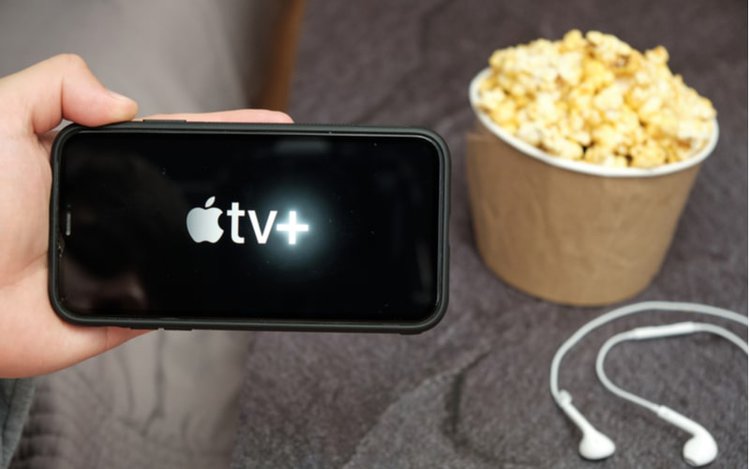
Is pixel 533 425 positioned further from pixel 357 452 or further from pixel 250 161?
pixel 250 161

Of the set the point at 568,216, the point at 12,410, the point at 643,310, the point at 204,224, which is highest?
the point at 204,224

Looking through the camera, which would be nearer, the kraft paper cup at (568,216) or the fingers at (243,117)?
the fingers at (243,117)

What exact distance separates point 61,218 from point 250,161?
12cm

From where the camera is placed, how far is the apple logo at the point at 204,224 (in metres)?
0.58

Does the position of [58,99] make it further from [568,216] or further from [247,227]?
[568,216]

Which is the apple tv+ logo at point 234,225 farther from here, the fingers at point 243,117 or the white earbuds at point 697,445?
the white earbuds at point 697,445

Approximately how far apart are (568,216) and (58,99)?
467 millimetres

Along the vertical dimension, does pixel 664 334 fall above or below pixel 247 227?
below

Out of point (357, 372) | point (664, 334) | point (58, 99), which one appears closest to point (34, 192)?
point (58, 99)

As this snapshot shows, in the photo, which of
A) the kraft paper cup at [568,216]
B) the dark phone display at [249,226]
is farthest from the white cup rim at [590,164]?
the dark phone display at [249,226]

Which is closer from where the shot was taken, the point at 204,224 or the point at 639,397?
the point at 204,224

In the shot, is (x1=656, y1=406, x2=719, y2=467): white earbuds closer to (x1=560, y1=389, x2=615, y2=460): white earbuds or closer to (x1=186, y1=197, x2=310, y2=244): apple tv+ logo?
(x1=560, y1=389, x2=615, y2=460): white earbuds

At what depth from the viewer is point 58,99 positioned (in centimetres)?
58

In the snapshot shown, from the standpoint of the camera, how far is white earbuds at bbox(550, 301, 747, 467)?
74cm
